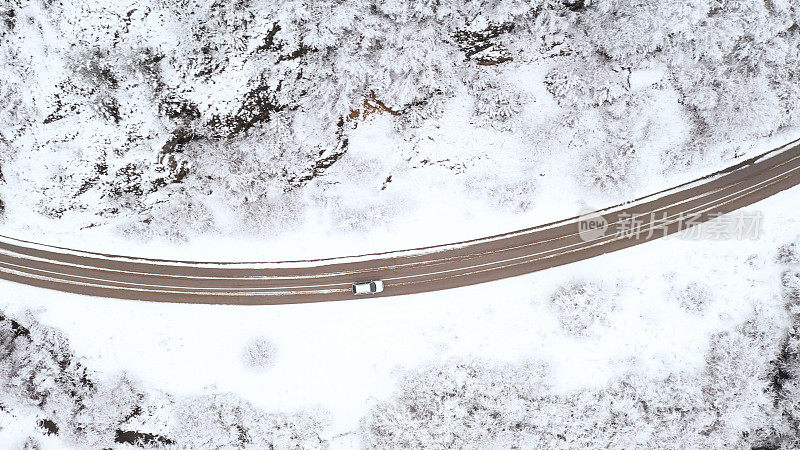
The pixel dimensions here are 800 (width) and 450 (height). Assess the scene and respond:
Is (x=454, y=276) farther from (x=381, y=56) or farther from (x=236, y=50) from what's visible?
(x=236, y=50)

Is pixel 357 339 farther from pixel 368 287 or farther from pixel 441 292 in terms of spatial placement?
pixel 441 292

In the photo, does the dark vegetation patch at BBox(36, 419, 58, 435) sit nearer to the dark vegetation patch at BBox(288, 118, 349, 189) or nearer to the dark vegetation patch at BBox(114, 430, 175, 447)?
the dark vegetation patch at BBox(114, 430, 175, 447)

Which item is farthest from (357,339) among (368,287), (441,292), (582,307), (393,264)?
(582,307)

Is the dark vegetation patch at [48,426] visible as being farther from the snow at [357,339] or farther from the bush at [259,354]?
the bush at [259,354]

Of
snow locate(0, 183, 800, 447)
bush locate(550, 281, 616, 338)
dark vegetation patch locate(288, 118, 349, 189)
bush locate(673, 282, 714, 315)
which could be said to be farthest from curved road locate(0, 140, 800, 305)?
dark vegetation patch locate(288, 118, 349, 189)

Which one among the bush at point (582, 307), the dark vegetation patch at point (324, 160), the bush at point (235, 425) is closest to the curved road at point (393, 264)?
the bush at point (582, 307)

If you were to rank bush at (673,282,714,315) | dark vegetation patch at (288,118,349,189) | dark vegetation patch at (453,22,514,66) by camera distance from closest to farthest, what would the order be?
dark vegetation patch at (453,22,514,66) < dark vegetation patch at (288,118,349,189) < bush at (673,282,714,315)
